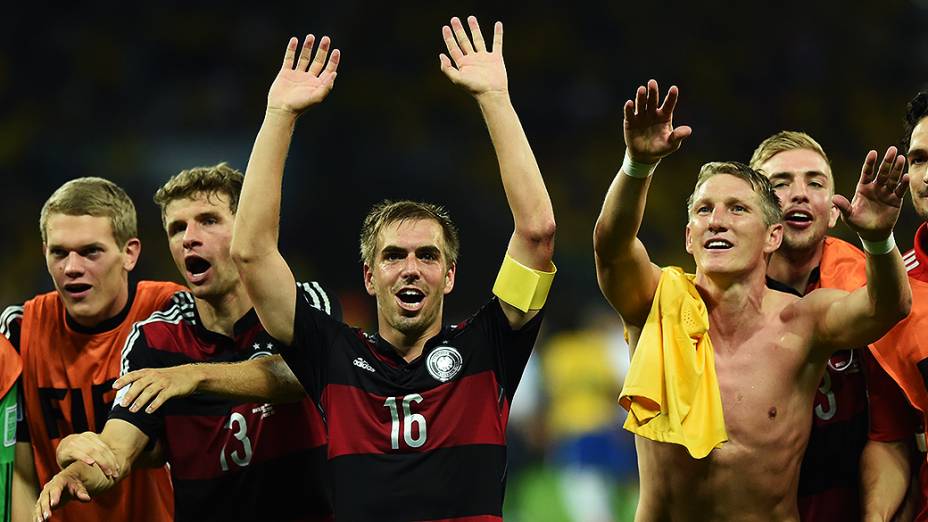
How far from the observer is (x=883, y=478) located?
368 cm

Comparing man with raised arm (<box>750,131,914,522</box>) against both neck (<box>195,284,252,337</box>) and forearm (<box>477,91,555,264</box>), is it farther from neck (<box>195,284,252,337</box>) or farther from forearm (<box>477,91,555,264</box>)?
neck (<box>195,284,252,337</box>)

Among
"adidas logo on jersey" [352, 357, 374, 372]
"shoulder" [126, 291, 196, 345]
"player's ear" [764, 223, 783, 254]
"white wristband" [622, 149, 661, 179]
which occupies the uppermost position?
"white wristband" [622, 149, 661, 179]

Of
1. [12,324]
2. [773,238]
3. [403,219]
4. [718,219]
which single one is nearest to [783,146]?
[773,238]

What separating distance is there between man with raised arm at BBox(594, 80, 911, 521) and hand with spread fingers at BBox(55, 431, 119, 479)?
1571mm

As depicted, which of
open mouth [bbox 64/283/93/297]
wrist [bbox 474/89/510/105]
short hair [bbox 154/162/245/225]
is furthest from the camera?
open mouth [bbox 64/283/93/297]

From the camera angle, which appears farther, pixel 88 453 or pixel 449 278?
pixel 449 278

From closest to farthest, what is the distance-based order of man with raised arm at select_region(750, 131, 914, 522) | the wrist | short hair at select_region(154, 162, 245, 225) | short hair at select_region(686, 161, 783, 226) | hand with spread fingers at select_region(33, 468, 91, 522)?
hand with spread fingers at select_region(33, 468, 91, 522) → the wrist → short hair at select_region(686, 161, 783, 226) → man with raised arm at select_region(750, 131, 914, 522) → short hair at select_region(154, 162, 245, 225)

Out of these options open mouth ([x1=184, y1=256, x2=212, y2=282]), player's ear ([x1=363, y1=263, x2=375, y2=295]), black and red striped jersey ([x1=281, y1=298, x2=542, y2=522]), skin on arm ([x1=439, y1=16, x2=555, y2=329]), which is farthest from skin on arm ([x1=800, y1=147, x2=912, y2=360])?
open mouth ([x1=184, y1=256, x2=212, y2=282])

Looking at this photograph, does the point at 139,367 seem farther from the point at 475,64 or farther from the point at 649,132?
the point at 649,132

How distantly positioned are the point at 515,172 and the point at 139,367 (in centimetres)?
145

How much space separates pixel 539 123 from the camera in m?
11.9

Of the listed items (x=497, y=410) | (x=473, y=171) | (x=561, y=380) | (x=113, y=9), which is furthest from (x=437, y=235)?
(x=113, y=9)

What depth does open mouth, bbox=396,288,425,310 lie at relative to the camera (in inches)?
134

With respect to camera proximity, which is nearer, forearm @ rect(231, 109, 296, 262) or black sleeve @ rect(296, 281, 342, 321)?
forearm @ rect(231, 109, 296, 262)
